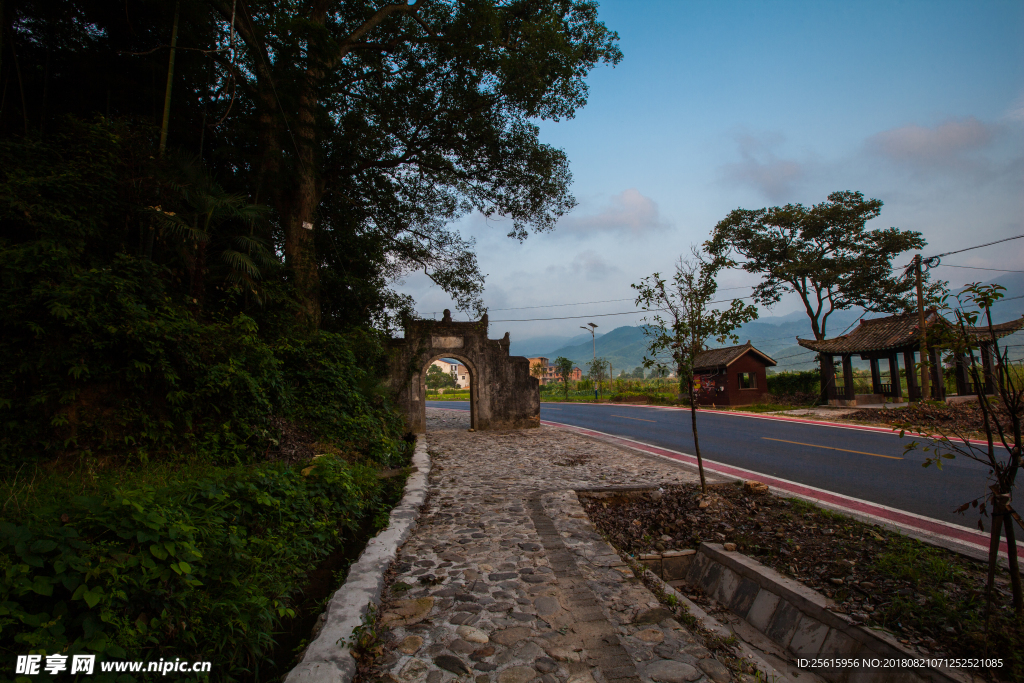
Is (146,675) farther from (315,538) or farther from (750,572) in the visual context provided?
(750,572)

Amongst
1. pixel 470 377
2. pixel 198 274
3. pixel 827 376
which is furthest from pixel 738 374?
pixel 198 274

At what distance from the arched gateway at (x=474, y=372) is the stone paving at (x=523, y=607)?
8314 millimetres

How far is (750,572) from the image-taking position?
4051 millimetres

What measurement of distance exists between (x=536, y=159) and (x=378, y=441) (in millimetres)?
10499

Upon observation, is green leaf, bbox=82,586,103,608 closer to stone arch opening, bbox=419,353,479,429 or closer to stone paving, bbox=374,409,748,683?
stone paving, bbox=374,409,748,683

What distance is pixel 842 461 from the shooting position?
911 centimetres

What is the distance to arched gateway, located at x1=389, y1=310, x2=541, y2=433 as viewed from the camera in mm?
14633

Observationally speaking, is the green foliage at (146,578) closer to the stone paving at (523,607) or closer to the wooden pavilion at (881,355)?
the stone paving at (523,607)

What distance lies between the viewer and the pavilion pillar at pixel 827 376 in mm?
25703

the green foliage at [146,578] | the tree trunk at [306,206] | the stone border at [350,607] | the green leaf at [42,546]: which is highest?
the tree trunk at [306,206]

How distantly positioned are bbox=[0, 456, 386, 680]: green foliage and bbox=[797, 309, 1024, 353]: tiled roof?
2462 centimetres

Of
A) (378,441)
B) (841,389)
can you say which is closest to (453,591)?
(378,441)

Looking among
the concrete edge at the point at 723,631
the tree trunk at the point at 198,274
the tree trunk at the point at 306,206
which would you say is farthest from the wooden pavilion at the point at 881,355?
the tree trunk at the point at 198,274

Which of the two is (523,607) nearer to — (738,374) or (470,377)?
(470,377)
